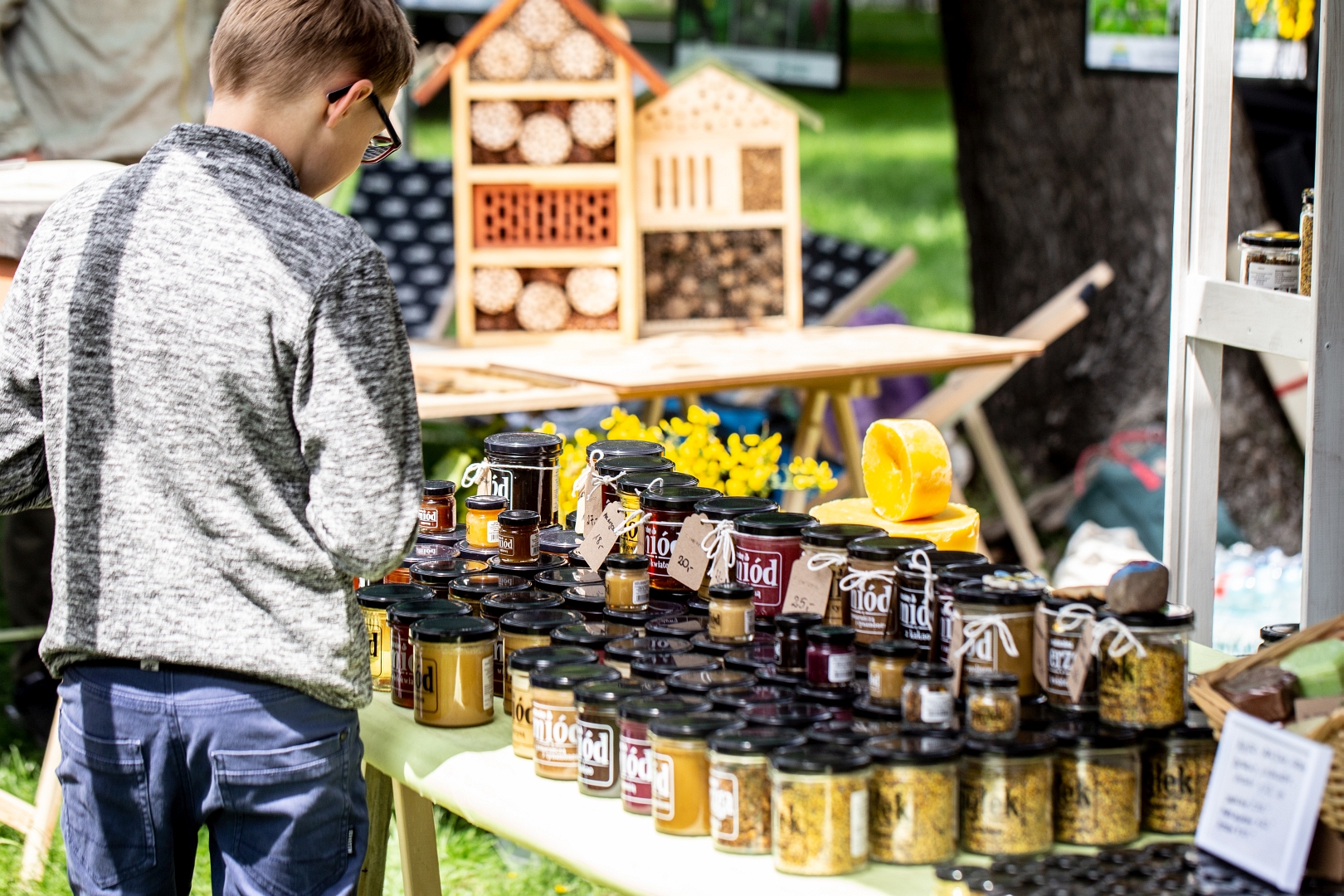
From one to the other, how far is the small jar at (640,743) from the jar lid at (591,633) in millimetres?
237

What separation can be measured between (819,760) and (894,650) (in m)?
0.23

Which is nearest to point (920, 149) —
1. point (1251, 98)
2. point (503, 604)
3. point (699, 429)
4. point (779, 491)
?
point (1251, 98)

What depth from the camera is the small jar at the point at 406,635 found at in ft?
6.44

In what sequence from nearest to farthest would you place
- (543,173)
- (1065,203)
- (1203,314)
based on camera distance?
(1203,314) → (543,173) → (1065,203)

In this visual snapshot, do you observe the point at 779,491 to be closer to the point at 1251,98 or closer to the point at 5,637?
the point at 5,637

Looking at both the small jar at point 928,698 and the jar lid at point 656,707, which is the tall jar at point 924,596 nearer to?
the small jar at point 928,698

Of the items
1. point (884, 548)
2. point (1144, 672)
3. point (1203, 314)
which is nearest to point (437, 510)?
point (884, 548)

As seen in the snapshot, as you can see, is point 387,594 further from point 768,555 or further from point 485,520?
point 768,555

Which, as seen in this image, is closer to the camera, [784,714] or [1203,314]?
[784,714]

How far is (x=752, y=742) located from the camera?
1504mm

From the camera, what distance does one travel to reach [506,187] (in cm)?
430

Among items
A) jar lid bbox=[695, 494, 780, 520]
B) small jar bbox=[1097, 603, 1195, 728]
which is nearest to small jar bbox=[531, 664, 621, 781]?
jar lid bbox=[695, 494, 780, 520]

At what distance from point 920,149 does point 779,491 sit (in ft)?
39.5

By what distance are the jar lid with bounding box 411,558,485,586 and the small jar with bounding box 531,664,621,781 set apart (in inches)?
18.3
